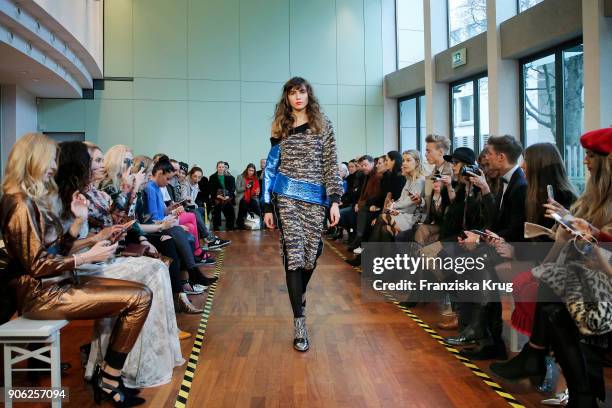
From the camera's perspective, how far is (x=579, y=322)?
205 centimetres

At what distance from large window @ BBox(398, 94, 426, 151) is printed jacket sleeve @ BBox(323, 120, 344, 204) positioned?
8874 millimetres

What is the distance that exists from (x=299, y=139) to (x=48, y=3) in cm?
478

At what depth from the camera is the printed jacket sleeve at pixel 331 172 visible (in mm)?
3303

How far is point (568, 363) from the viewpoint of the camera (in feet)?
6.91

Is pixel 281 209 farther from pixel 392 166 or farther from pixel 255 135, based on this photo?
pixel 255 135

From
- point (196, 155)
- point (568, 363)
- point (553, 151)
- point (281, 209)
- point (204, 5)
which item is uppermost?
point (204, 5)

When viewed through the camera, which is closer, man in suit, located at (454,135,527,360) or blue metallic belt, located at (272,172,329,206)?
man in suit, located at (454,135,527,360)

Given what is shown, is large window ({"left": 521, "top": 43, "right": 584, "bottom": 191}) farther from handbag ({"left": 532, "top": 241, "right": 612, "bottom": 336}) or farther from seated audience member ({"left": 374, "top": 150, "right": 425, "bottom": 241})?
handbag ({"left": 532, "top": 241, "right": 612, "bottom": 336})

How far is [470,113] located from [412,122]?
297 cm

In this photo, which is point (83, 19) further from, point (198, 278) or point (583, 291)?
point (583, 291)

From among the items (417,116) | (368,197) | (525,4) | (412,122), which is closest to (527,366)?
(368,197)

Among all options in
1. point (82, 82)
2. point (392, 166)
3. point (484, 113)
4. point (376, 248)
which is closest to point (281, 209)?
point (376, 248)

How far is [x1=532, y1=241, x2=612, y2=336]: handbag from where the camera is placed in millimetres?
2012

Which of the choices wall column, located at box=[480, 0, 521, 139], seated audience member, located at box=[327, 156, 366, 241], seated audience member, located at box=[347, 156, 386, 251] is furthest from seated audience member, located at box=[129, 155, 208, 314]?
wall column, located at box=[480, 0, 521, 139]
